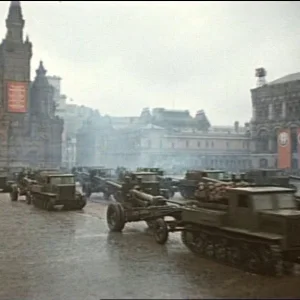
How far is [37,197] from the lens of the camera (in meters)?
20.5

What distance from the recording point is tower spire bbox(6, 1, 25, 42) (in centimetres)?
5269

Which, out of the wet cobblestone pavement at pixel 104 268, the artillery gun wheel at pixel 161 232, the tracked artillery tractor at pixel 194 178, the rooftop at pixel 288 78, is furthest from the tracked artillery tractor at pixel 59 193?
the rooftop at pixel 288 78

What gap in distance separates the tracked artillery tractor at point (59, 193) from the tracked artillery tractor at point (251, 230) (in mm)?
9212

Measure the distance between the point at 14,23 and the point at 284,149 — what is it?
37.9 meters

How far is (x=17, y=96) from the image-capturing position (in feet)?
169

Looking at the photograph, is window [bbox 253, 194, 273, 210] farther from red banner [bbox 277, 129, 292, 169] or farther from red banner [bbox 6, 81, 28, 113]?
red banner [bbox 6, 81, 28, 113]

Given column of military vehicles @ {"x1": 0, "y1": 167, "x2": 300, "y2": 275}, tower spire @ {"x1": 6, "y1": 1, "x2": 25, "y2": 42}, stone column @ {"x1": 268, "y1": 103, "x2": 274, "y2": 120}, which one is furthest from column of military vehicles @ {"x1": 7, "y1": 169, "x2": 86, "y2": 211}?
tower spire @ {"x1": 6, "y1": 1, "x2": 25, "y2": 42}

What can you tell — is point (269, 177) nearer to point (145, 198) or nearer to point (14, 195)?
point (145, 198)

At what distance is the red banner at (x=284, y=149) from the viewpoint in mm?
21719

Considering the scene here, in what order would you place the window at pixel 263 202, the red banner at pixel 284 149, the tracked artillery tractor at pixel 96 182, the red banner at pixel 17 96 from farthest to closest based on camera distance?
the red banner at pixel 17 96 < the tracked artillery tractor at pixel 96 182 < the red banner at pixel 284 149 < the window at pixel 263 202

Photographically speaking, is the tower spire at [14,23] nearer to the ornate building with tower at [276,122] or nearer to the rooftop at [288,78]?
the ornate building with tower at [276,122]

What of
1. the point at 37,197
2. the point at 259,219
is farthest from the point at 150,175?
the point at 259,219

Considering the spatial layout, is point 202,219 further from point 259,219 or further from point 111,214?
point 111,214

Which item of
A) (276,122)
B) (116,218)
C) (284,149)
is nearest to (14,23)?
(276,122)
